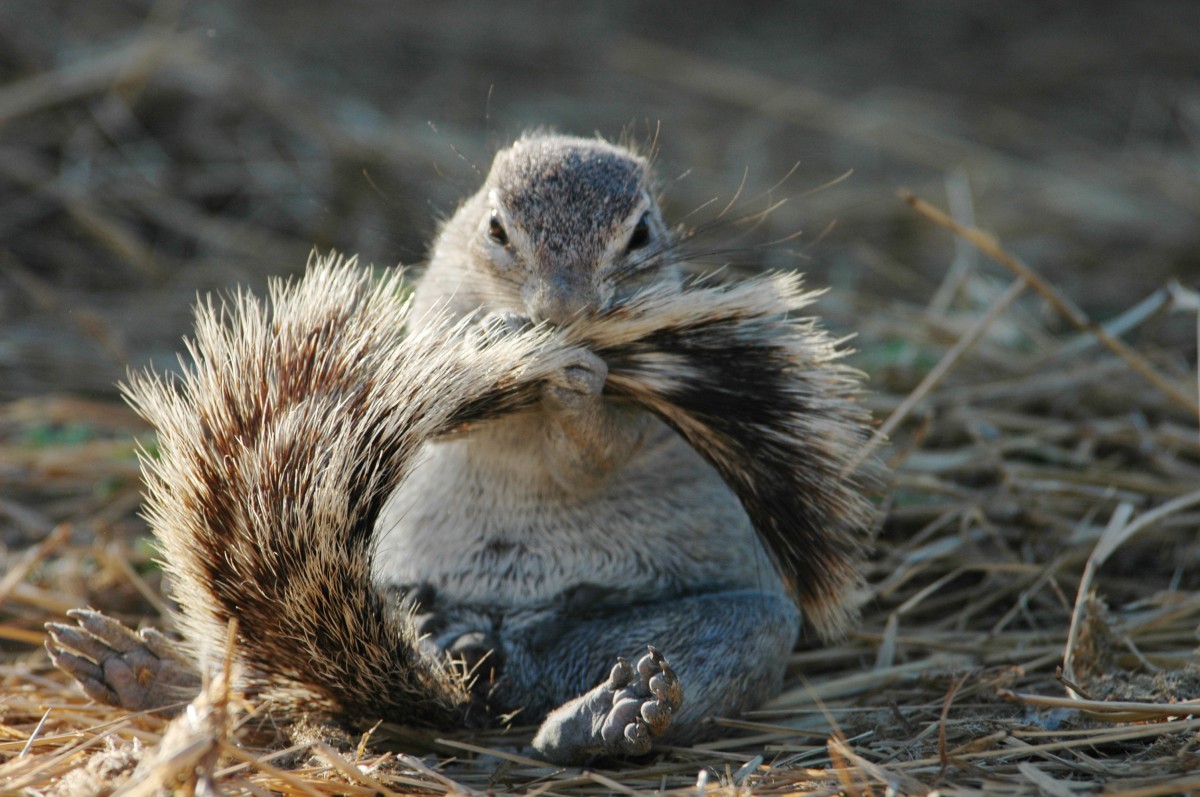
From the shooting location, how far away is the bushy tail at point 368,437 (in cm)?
255

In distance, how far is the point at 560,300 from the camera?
2848 mm

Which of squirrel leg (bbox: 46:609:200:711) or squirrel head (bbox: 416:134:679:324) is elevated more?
squirrel head (bbox: 416:134:679:324)

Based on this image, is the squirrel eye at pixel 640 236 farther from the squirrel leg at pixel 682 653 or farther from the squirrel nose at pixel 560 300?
the squirrel leg at pixel 682 653

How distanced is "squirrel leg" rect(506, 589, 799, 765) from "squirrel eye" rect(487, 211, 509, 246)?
1.05m

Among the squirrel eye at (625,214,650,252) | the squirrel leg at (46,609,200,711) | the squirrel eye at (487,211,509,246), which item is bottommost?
the squirrel leg at (46,609,200,711)

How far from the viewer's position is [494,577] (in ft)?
10.3

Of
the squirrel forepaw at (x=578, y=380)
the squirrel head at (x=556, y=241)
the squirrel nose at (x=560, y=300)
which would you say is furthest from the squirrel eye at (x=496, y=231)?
the squirrel forepaw at (x=578, y=380)

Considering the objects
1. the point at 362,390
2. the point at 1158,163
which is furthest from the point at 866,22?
the point at 362,390

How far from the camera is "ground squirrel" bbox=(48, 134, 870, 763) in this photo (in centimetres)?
259

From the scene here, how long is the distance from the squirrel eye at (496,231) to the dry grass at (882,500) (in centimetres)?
136

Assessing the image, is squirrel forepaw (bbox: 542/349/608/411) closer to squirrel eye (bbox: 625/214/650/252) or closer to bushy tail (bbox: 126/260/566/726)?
bushy tail (bbox: 126/260/566/726)

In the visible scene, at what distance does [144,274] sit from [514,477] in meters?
3.37

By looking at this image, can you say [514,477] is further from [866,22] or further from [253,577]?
[866,22]

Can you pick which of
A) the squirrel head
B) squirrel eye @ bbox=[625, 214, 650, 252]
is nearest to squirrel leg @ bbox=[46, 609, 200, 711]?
the squirrel head
